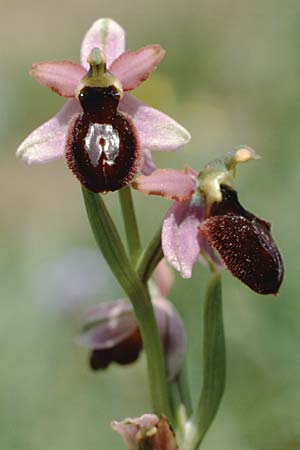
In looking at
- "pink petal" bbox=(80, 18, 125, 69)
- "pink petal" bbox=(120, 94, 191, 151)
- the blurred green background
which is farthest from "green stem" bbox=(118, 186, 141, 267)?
the blurred green background

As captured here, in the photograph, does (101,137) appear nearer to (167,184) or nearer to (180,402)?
(167,184)

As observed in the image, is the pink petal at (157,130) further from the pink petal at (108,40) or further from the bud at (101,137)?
the pink petal at (108,40)

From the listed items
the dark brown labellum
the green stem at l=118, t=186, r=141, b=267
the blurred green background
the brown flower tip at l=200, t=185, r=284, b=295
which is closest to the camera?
the dark brown labellum

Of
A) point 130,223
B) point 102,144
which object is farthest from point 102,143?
point 130,223

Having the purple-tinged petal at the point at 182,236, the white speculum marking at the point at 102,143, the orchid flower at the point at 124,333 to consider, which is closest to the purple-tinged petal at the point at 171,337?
the orchid flower at the point at 124,333

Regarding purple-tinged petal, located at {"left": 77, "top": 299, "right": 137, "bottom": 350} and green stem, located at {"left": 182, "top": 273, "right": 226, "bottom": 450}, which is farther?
purple-tinged petal, located at {"left": 77, "top": 299, "right": 137, "bottom": 350}

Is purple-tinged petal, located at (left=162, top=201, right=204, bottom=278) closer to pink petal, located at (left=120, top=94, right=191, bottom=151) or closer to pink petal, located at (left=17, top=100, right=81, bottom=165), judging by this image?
pink petal, located at (left=120, top=94, right=191, bottom=151)
